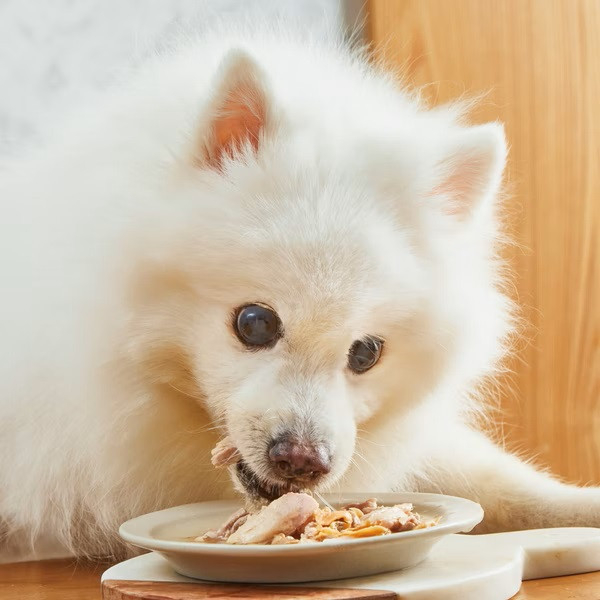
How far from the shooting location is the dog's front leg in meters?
1.87

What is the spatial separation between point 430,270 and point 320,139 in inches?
12.3

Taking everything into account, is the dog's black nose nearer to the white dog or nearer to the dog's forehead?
the white dog

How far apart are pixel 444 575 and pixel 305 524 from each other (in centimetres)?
22

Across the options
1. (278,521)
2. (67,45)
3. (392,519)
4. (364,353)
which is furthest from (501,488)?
(67,45)

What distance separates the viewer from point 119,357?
172 cm

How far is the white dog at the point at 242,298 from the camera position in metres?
1.57

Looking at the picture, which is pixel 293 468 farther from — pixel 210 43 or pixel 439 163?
pixel 210 43

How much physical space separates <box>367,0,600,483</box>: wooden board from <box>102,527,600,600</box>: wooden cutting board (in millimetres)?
1318

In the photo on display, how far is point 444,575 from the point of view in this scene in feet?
4.48

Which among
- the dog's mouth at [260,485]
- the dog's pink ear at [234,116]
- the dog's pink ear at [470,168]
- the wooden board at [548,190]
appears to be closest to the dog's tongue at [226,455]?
the dog's mouth at [260,485]

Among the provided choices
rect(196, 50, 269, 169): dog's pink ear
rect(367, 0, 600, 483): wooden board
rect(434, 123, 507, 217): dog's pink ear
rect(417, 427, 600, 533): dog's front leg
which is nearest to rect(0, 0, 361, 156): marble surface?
rect(367, 0, 600, 483): wooden board

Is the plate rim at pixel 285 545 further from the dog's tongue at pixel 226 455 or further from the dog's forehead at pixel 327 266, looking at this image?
the dog's forehead at pixel 327 266

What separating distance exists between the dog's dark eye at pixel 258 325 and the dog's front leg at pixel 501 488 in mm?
676

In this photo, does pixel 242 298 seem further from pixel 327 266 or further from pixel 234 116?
pixel 234 116
